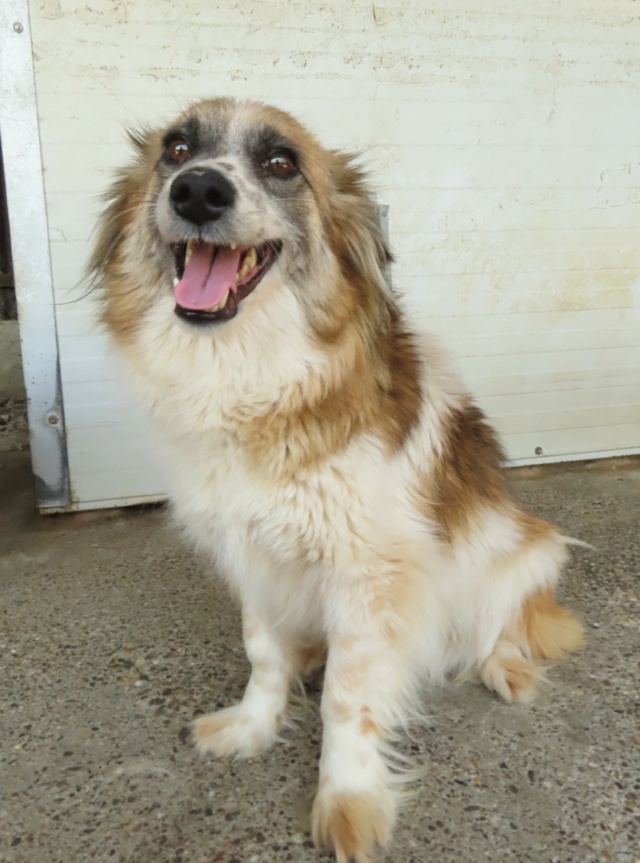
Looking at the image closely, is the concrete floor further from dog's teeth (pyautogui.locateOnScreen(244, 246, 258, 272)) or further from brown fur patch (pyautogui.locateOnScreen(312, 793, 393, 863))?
dog's teeth (pyautogui.locateOnScreen(244, 246, 258, 272))

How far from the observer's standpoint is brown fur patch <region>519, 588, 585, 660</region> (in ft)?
6.51

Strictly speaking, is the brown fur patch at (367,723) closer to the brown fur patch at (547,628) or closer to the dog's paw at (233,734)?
the dog's paw at (233,734)

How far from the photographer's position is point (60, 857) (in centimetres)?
144

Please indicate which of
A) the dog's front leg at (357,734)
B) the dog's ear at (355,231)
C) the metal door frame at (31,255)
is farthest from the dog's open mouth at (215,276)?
the metal door frame at (31,255)

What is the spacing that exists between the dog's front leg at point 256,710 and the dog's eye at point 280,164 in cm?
115

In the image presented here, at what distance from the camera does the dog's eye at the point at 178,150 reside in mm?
1639

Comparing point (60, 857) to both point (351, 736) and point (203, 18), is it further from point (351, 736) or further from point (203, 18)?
point (203, 18)

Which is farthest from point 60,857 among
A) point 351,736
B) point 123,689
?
point 351,736

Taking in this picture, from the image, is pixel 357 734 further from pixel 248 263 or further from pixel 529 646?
pixel 248 263

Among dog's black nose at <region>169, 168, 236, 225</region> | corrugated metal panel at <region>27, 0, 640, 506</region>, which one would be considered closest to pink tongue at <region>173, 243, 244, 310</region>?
dog's black nose at <region>169, 168, 236, 225</region>

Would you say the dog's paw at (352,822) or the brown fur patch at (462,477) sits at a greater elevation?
the brown fur patch at (462,477)

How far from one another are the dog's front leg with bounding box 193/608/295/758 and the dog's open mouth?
0.84 m

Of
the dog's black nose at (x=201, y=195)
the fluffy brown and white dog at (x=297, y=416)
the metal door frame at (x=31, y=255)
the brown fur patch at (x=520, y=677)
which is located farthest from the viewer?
the metal door frame at (x=31, y=255)

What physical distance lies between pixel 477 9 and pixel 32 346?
2647mm
